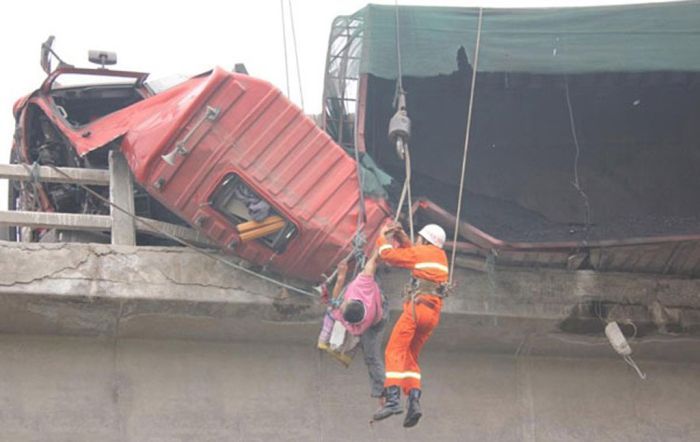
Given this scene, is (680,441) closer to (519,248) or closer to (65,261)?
(519,248)

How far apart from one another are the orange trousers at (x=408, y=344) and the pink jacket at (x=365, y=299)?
8.2 inches

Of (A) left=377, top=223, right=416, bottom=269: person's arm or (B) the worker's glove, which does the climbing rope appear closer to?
(A) left=377, top=223, right=416, bottom=269: person's arm

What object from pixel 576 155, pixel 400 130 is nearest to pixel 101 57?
pixel 400 130

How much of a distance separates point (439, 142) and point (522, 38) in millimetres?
1903

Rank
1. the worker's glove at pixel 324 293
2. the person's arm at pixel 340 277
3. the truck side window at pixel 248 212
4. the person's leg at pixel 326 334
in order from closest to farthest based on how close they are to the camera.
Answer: the person's leg at pixel 326 334 → the truck side window at pixel 248 212 → the person's arm at pixel 340 277 → the worker's glove at pixel 324 293

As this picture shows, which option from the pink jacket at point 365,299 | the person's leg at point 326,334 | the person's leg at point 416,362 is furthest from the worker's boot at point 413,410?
the person's leg at point 326,334

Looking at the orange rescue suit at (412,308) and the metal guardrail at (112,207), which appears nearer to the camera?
the orange rescue suit at (412,308)

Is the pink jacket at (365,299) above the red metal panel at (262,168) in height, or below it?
below

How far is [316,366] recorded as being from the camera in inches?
380

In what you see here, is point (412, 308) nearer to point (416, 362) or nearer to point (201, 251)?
point (416, 362)

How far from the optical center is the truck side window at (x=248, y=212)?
848 centimetres

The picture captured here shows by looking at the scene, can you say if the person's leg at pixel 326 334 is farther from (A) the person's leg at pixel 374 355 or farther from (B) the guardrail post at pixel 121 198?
(B) the guardrail post at pixel 121 198

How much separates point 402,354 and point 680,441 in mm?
3371

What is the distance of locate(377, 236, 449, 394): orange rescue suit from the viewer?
8.06 metres
